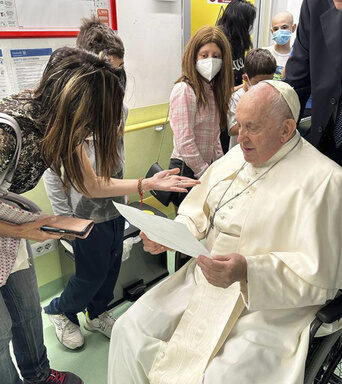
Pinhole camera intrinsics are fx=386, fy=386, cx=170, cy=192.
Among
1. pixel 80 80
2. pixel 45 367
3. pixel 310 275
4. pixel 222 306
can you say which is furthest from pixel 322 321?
pixel 45 367

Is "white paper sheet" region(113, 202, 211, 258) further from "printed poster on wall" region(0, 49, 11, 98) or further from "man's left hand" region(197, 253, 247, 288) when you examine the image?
"printed poster on wall" region(0, 49, 11, 98)

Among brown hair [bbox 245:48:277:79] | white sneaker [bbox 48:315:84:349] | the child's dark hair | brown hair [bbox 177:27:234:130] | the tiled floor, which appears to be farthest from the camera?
the child's dark hair

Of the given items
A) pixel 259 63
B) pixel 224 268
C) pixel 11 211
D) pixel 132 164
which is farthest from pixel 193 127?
pixel 11 211

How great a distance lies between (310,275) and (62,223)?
87cm

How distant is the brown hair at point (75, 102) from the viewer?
A: 1186 mm

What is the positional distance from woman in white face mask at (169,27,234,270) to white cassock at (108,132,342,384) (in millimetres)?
696

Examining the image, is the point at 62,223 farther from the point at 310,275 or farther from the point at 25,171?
the point at 310,275

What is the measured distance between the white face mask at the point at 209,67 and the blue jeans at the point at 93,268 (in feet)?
3.24

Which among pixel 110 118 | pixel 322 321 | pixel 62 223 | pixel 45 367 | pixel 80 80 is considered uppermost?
pixel 80 80

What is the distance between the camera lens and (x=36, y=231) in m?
1.35

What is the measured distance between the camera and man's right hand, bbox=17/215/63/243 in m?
1.33

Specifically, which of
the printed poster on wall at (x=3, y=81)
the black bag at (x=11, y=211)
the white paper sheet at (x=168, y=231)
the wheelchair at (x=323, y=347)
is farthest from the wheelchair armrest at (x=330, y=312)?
the printed poster on wall at (x=3, y=81)

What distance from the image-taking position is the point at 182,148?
7.47 ft

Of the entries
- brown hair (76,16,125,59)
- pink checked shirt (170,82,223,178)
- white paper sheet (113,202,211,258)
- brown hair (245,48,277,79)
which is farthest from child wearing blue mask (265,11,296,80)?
white paper sheet (113,202,211,258)
